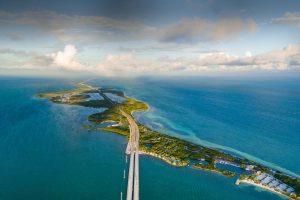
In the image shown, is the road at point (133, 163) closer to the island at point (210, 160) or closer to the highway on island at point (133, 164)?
the highway on island at point (133, 164)

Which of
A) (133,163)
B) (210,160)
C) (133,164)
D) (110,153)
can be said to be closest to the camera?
(133,164)

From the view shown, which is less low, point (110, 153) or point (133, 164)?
point (110, 153)

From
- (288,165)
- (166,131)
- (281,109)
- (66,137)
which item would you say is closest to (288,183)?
(288,165)

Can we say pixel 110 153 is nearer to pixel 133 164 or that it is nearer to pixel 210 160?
pixel 133 164

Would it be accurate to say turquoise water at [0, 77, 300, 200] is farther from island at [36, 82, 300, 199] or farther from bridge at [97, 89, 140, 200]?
island at [36, 82, 300, 199]

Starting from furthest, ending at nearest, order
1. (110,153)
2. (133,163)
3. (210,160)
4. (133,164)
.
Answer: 1. (110,153)
2. (210,160)
3. (133,163)
4. (133,164)

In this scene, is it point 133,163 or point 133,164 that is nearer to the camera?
point 133,164

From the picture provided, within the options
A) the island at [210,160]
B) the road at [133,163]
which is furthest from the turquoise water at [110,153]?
the island at [210,160]

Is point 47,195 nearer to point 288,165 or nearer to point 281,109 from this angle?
point 288,165

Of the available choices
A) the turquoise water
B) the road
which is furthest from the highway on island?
the turquoise water

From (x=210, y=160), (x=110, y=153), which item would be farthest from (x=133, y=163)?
(x=210, y=160)
